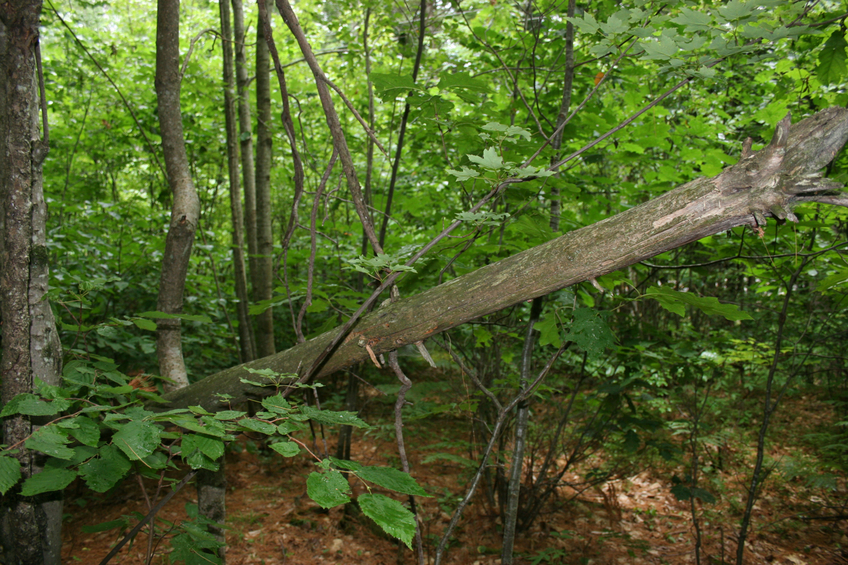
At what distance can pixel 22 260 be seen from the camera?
4.99ft

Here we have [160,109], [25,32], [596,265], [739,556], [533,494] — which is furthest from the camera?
[533,494]

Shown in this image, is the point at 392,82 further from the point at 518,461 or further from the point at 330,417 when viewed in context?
the point at 518,461

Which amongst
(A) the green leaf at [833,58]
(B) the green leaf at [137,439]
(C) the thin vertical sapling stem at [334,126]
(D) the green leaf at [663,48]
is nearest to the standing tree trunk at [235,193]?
(C) the thin vertical sapling stem at [334,126]

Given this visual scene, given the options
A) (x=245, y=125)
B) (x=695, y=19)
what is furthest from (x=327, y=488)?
(x=245, y=125)

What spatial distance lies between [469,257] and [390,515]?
171 cm

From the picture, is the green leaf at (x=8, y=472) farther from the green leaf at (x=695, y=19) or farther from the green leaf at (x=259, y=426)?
the green leaf at (x=695, y=19)

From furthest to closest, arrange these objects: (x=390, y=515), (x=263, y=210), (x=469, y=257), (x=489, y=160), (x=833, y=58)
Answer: (x=263, y=210), (x=469, y=257), (x=833, y=58), (x=489, y=160), (x=390, y=515)

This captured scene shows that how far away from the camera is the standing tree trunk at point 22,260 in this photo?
1.49 meters

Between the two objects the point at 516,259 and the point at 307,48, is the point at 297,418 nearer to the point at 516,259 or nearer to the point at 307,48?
the point at 516,259

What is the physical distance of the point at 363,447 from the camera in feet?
14.8

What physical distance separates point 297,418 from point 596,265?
84 centimetres

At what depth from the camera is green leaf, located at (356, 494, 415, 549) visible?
80 centimetres

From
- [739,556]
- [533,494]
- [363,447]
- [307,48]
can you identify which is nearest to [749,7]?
[307,48]

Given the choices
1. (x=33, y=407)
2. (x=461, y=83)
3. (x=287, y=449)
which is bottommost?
(x=287, y=449)
